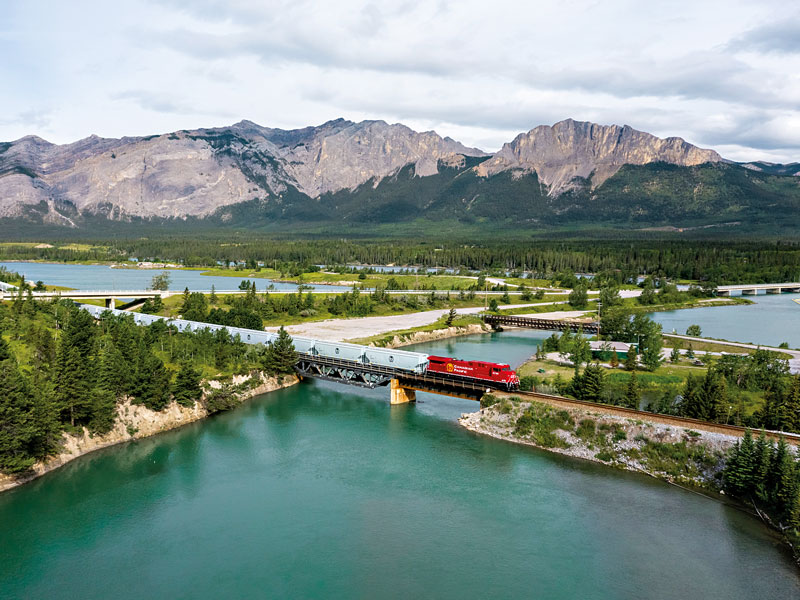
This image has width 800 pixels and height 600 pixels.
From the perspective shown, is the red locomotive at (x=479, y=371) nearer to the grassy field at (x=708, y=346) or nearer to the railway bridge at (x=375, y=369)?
the railway bridge at (x=375, y=369)

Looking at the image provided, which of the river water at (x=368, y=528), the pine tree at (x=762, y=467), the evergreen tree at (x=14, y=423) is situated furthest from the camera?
the evergreen tree at (x=14, y=423)

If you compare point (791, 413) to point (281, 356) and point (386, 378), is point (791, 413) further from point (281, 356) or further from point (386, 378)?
point (281, 356)

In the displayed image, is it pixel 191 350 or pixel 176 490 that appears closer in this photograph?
pixel 176 490

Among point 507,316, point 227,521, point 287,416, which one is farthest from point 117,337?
point 507,316

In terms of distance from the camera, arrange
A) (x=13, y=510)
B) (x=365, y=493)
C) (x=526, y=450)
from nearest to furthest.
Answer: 1. (x=13, y=510)
2. (x=365, y=493)
3. (x=526, y=450)

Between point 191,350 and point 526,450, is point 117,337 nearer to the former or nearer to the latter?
point 191,350

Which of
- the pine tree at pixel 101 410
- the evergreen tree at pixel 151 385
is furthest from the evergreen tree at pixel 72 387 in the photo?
the evergreen tree at pixel 151 385
